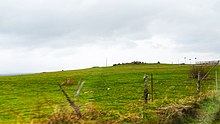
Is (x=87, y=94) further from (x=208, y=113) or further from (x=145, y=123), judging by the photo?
(x=145, y=123)

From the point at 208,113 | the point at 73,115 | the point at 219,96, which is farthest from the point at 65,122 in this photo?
the point at 219,96

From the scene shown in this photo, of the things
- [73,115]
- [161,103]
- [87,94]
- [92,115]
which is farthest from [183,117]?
[87,94]

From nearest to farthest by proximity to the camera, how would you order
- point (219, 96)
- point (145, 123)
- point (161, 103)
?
1. point (145, 123)
2. point (161, 103)
3. point (219, 96)

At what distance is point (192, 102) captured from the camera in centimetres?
1463

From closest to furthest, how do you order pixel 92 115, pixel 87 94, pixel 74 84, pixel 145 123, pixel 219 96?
pixel 92 115 < pixel 145 123 < pixel 219 96 < pixel 87 94 < pixel 74 84

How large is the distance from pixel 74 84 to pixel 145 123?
29605mm

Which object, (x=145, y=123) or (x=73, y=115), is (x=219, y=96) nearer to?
(x=145, y=123)

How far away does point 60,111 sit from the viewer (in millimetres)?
10117

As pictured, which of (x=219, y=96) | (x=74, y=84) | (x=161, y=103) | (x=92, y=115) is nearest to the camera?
(x=92, y=115)

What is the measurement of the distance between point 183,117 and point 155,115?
1.11 meters

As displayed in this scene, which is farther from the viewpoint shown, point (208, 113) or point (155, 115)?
point (208, 113)

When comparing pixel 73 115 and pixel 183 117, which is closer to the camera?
pixel 73 115

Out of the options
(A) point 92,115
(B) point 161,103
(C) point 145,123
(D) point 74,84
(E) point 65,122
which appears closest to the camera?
(E) point 65,122

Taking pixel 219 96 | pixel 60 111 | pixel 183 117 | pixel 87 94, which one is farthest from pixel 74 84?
pixel 60 111
